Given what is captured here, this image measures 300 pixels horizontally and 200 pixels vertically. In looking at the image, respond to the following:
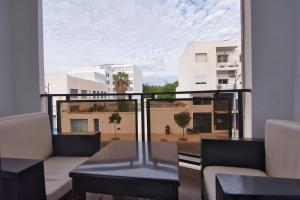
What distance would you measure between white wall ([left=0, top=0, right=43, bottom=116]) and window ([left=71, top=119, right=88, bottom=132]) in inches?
19.7

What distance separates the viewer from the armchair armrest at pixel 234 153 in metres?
1.93

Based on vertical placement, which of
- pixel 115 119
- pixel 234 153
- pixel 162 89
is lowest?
pixel 234 153

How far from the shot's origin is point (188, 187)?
99.0 inches

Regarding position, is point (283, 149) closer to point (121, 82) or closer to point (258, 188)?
point (258, 188)

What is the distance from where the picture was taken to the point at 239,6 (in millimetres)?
2906

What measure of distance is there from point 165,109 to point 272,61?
4.48ft

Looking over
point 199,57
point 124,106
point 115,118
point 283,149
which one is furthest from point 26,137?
point 199,57

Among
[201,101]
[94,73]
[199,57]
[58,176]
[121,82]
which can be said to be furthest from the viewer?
[199,57]

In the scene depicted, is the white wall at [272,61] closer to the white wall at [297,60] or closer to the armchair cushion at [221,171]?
the white wall at [297,60]

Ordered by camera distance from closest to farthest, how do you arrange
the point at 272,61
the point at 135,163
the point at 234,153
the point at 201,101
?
the point at 135,163, the point at 234,153, the point at 272,61, the point at 201,101

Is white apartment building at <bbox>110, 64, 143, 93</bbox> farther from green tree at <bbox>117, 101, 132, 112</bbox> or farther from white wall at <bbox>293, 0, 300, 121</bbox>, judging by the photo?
white wall at <bbox>293, 0, 300, 121</bbox>

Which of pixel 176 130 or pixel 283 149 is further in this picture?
pixel 176 130

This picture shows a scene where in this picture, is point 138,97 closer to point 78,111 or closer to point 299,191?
point 78,111

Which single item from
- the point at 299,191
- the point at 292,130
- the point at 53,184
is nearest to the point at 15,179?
the point at 53,184
